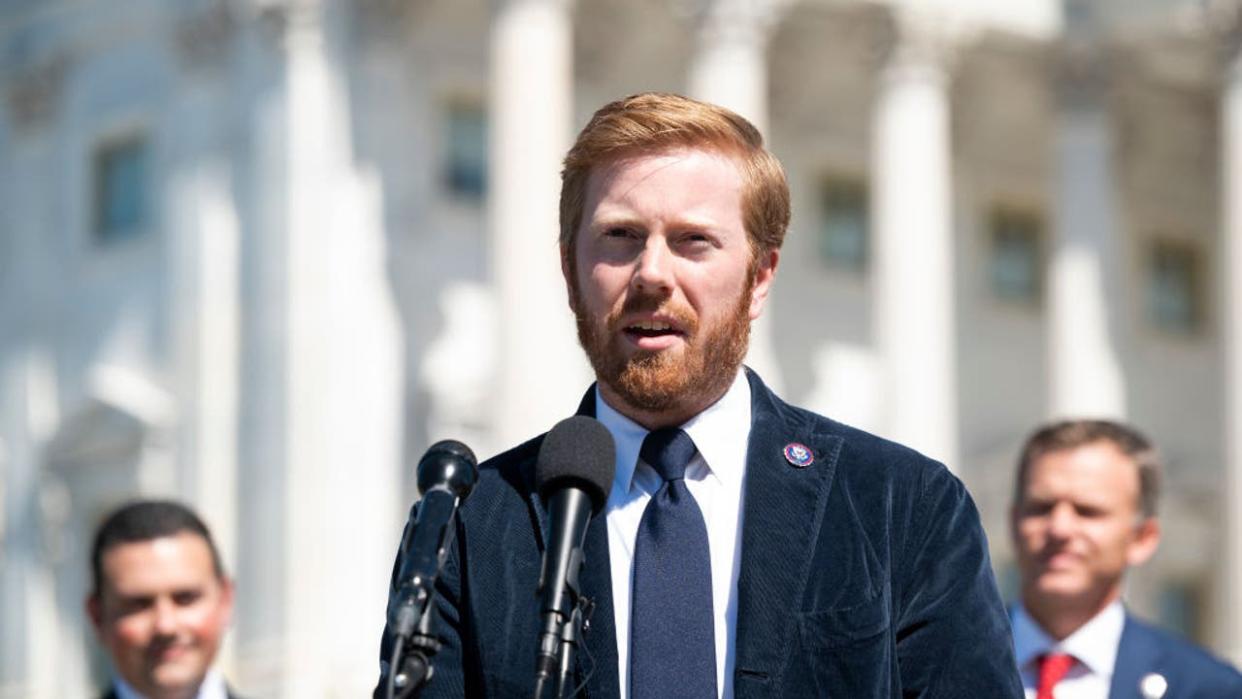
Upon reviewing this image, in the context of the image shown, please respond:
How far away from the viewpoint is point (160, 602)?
9320mm

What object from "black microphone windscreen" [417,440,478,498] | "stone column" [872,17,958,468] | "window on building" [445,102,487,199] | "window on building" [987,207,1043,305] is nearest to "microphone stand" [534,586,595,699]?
"black microphone windscreen" [417,440,478,498]

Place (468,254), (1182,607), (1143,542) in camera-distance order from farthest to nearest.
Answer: (1182,607)
(468,254)
(1143,542)

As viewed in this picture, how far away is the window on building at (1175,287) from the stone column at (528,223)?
12.2 meters

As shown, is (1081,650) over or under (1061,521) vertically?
under

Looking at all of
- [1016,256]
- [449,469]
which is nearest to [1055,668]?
[449,469]

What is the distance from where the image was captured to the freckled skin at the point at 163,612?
30.3ft

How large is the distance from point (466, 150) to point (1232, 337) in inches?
423

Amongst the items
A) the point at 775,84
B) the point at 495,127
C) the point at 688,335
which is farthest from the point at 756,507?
the point at 775,84

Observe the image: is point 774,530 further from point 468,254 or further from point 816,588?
point 468,254

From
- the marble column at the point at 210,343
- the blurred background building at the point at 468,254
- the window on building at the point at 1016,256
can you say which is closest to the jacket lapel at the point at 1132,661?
the blurred background building at the point at 468,254

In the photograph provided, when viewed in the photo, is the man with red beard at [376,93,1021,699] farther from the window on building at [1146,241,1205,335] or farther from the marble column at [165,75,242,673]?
the window on building at [1146,241,1205,335]

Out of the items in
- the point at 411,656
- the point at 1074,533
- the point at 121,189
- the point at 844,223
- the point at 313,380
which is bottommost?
the point at 411,656

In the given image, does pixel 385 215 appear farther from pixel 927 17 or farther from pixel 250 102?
pixel 927 17

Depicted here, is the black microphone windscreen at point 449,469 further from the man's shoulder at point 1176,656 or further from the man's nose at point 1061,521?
the man's nose at point 1061,521
